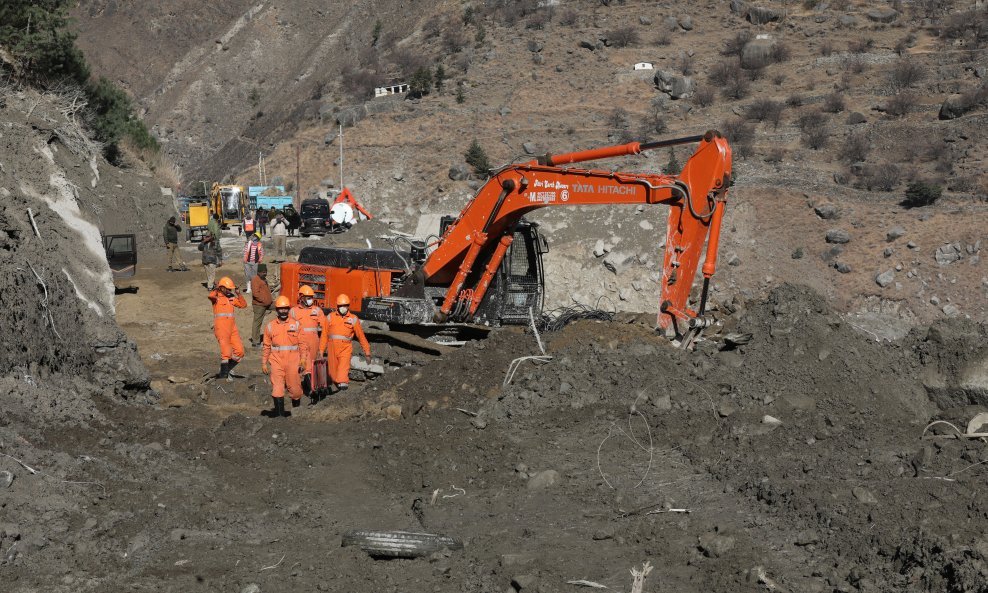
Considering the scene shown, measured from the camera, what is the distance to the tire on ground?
293 inches

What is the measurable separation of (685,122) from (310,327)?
37.3 meters

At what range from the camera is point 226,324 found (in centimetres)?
1353

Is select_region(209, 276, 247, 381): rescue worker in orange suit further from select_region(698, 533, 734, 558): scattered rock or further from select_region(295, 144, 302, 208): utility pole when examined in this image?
select_region(295, 144, 302, 208): utility pole

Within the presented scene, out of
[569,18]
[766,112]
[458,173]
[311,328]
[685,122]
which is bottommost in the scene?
[311,328]

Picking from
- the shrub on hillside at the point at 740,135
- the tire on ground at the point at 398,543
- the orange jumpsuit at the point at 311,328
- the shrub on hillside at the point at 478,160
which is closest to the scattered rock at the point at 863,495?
the tire on ground at the point at 398,543

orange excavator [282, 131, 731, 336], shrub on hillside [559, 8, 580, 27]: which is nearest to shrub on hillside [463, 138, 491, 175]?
shrub on hillside [559, 8, 580, 27]

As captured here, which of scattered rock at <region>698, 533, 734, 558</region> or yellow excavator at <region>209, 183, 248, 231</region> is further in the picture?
yellow excavator at <region>209, 183, 248, 231</region>

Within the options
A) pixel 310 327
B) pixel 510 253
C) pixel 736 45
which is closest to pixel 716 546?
pixel 310 327

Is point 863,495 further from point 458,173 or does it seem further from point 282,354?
point 458,173

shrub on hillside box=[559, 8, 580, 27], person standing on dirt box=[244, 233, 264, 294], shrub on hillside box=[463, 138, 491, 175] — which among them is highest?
shrub on hillside box=[559, 8, 580, 27]

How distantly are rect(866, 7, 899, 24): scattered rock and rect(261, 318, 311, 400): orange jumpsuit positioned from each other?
50621 mm

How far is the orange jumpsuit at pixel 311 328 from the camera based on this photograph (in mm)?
12000

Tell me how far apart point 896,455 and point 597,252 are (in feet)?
65.2

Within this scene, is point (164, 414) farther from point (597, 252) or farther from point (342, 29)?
point (342, 29)
